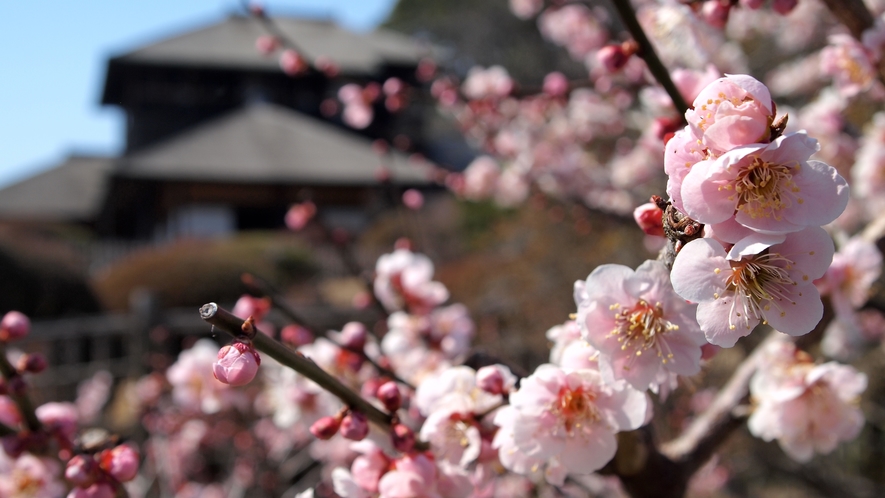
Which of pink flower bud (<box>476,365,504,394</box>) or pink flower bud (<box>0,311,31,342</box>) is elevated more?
pink flower bud (<box>0,311,31,342</box>)

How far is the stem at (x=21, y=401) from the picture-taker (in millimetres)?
1095

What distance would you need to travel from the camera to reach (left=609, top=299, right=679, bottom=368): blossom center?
0.86 m

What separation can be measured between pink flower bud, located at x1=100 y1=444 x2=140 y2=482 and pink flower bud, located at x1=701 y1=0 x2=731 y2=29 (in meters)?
1.24

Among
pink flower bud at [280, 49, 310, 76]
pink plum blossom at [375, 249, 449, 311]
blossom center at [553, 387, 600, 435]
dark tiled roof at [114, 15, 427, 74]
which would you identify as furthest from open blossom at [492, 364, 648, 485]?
dark tiled roof at [114, 15, 427, 74]

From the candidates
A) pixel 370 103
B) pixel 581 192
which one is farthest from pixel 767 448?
pixel 370 103

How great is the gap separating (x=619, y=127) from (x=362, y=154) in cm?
1278

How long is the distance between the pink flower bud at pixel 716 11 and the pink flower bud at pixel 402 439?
904mm

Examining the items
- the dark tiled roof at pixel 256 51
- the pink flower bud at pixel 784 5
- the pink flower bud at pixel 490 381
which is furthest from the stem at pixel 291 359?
the dark tiled roof at pixel 256 51

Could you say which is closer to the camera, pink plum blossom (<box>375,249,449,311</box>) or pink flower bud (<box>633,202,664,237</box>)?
pink flower bud (<box>633,202,664,237</box>)

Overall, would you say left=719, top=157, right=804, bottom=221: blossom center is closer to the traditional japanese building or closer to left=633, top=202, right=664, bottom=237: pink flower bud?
left=633, top=202, right=664, bottom=237: pink flower bud

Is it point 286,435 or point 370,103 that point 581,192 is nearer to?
point 370,103

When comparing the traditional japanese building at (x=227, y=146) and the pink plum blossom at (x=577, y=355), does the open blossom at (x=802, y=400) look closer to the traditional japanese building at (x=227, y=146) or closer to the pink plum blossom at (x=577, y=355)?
the pink plum blossom at (x=577, y=355)

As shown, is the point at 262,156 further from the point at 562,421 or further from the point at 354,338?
the point at 562,421

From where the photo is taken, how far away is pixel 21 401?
1100mm
